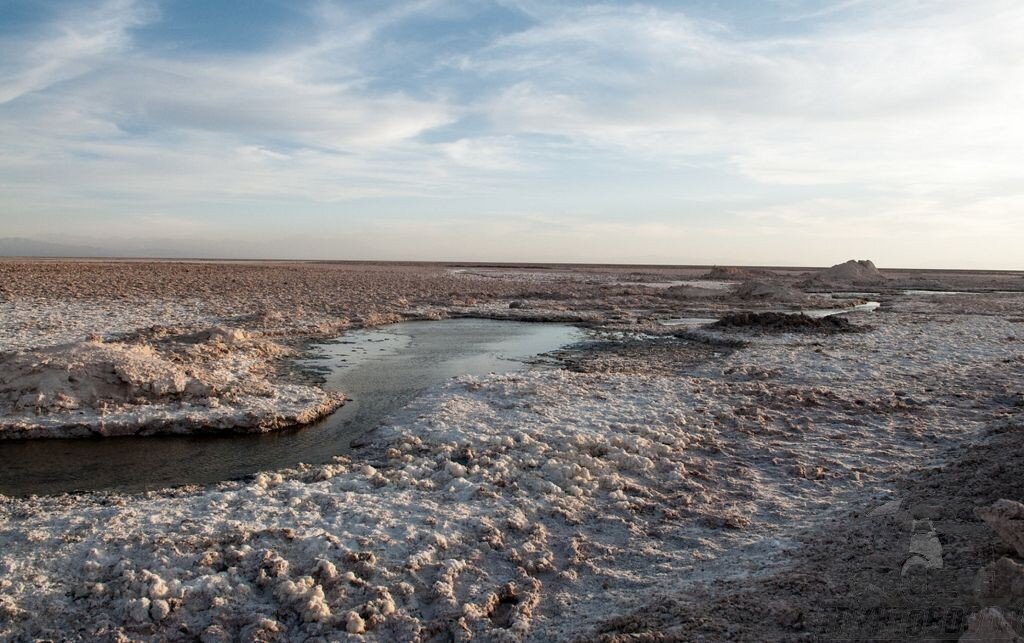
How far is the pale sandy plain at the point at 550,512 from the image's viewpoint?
4.73 meters

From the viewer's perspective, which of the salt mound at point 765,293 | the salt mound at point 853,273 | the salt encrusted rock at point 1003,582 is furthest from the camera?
the salt mound at point 853,273

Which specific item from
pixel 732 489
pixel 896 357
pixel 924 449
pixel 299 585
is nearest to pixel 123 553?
pixel 299 585

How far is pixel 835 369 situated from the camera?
13.9 m

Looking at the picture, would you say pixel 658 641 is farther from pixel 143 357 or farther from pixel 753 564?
pixel 143 357

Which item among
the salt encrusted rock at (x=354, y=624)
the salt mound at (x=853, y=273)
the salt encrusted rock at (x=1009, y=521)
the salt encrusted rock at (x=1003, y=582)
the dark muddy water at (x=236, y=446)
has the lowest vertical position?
the salt encrusted rock at (x=354, y=624)

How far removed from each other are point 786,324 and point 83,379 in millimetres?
18563

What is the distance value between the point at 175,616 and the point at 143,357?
7.23m

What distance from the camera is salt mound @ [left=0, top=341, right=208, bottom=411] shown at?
31.8ft

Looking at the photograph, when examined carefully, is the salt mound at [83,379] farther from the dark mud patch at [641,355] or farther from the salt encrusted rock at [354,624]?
the dark mud patch at [641,355]

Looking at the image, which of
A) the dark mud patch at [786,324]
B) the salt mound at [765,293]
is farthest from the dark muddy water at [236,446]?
the salt mound at [765,293]

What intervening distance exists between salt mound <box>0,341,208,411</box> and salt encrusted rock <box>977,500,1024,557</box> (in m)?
10.0

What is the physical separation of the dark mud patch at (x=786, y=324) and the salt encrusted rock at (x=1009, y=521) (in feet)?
52.3

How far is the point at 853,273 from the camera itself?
53.9 m

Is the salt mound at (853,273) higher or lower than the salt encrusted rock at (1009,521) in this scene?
higher
